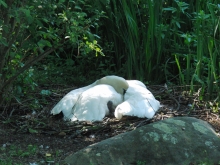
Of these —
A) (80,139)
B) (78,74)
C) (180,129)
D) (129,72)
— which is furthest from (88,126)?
(78,74)

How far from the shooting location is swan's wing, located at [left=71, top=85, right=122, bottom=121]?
192 inches

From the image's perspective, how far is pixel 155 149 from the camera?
146 inches

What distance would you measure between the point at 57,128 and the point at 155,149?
4.40ft

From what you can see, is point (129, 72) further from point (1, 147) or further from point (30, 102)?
point (1, 147)

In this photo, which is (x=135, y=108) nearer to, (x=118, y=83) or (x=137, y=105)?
(x=137, y=105)

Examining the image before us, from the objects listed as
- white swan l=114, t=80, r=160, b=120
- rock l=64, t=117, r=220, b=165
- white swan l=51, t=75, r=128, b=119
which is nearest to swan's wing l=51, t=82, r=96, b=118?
white swan l=51, t=75, r=128, b=119

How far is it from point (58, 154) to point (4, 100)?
139cm

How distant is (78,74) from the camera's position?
7062 millimetres

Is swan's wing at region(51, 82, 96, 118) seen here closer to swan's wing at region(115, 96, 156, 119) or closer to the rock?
swan's wing at region(115, 96, 156, 119)

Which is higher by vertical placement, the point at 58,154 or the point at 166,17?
the point at 166,17

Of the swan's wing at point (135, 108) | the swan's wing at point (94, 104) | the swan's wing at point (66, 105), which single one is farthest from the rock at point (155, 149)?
the swan's wing at point (66, 105)

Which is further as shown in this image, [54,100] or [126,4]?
[126,4]

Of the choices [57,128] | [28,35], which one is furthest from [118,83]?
[28,35]

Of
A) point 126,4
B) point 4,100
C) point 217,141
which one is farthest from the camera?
point 126,4
